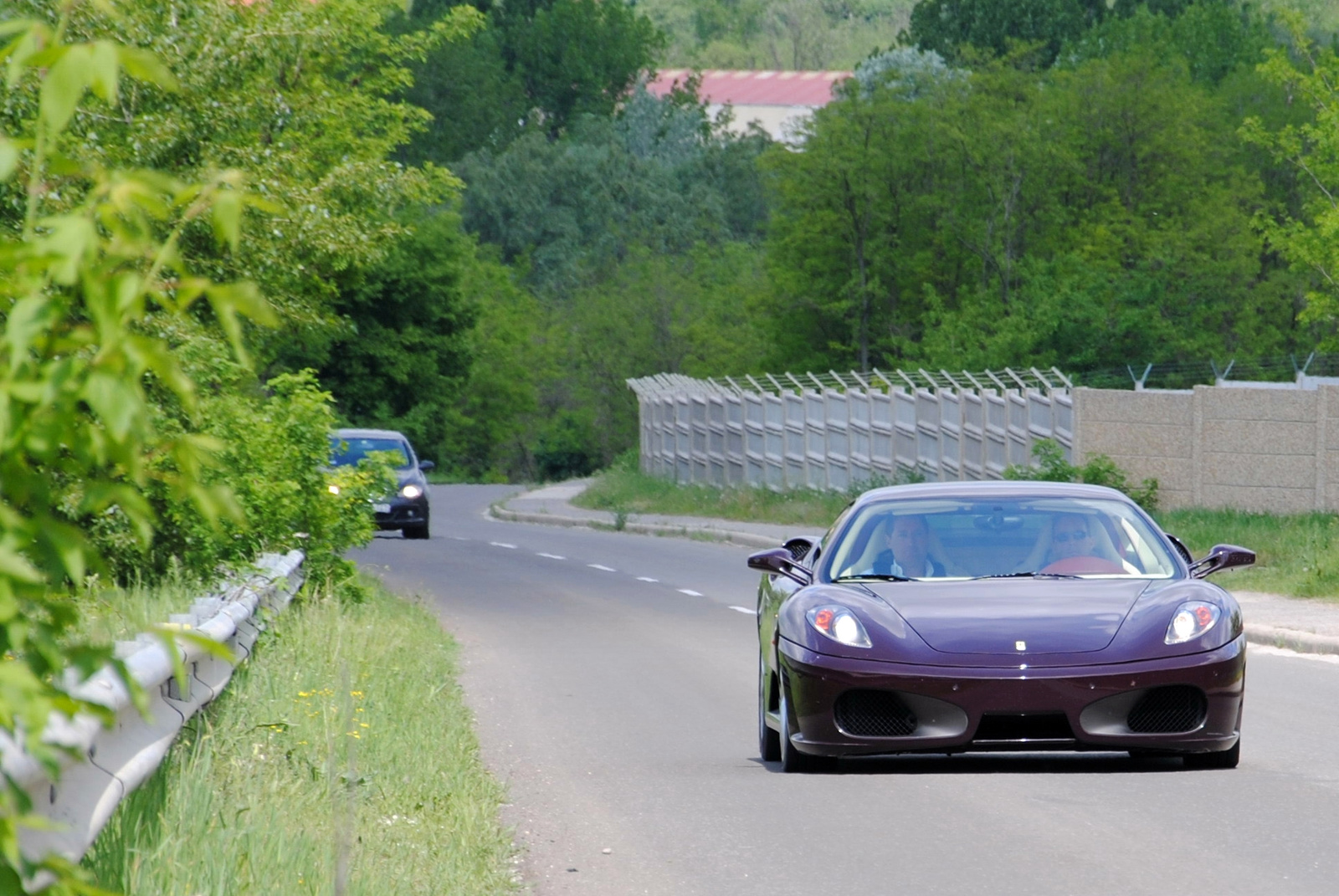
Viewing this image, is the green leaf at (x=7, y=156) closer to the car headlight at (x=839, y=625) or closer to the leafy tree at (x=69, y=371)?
the leafy tree at (x=69, y=371)

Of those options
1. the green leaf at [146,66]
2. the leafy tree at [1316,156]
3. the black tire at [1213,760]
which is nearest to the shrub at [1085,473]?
the leafy tree at [1316,156]

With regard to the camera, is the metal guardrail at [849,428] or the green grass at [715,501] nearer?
the metal guardrail at [849,428]

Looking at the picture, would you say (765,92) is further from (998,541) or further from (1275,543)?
(998,541)

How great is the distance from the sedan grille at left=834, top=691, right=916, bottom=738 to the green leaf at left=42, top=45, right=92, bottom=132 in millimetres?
7008

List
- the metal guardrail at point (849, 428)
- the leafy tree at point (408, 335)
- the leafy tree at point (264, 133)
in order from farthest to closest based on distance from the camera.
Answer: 1. the leafy tree at point (408, 335)
2. the metal guardrail at point (849, 428)
3. the leafy tree at point (264, 133)

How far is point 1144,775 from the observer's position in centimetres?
1002

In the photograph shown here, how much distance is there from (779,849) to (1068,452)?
24370mm

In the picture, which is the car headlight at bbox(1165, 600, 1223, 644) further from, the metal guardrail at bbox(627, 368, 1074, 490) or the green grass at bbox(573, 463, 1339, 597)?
the metal guardrail at bbox(627, 368, 1074, 490)

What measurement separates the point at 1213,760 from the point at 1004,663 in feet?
4.87

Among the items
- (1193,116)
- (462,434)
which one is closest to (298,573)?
(1193,116)

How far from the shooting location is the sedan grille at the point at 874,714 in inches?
354

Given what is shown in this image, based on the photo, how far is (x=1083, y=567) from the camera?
1002 centimetres

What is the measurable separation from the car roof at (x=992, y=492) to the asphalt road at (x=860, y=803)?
1.25 m

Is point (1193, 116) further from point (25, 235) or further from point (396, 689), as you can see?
point (25, 235)
